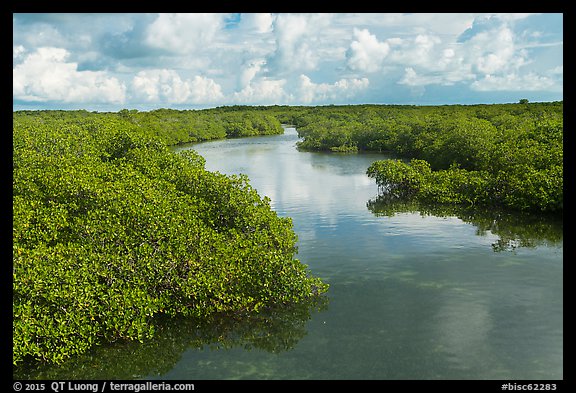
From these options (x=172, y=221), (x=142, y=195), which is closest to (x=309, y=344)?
(x=172, y=221)

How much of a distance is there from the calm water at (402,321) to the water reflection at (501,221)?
6.2 inches

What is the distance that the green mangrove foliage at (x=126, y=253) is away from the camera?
48.4 ft

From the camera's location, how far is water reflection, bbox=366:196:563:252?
91.3 ft

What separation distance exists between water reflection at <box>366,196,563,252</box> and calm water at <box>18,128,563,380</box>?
0.16 metres

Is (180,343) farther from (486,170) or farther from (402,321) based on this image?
(486,170)

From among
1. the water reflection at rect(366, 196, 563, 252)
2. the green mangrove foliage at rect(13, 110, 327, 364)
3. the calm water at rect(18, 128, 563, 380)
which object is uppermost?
the green mangrove foliage at rect(13, 110, 327, 364)

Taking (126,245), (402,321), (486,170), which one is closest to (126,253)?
(126,245)

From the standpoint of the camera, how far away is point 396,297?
67.5 feet

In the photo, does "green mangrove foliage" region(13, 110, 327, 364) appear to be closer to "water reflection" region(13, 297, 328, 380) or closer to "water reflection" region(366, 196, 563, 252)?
"water reflection" region(13, 297, 328, 380)

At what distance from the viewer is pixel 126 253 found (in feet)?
56.8

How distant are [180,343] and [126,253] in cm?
353

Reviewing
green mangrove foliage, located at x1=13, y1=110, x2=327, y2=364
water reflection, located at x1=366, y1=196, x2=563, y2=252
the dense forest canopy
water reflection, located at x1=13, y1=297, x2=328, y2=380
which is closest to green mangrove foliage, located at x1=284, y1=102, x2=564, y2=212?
water reflection, located at x1=366, y1=196, x2=563, y2=252
